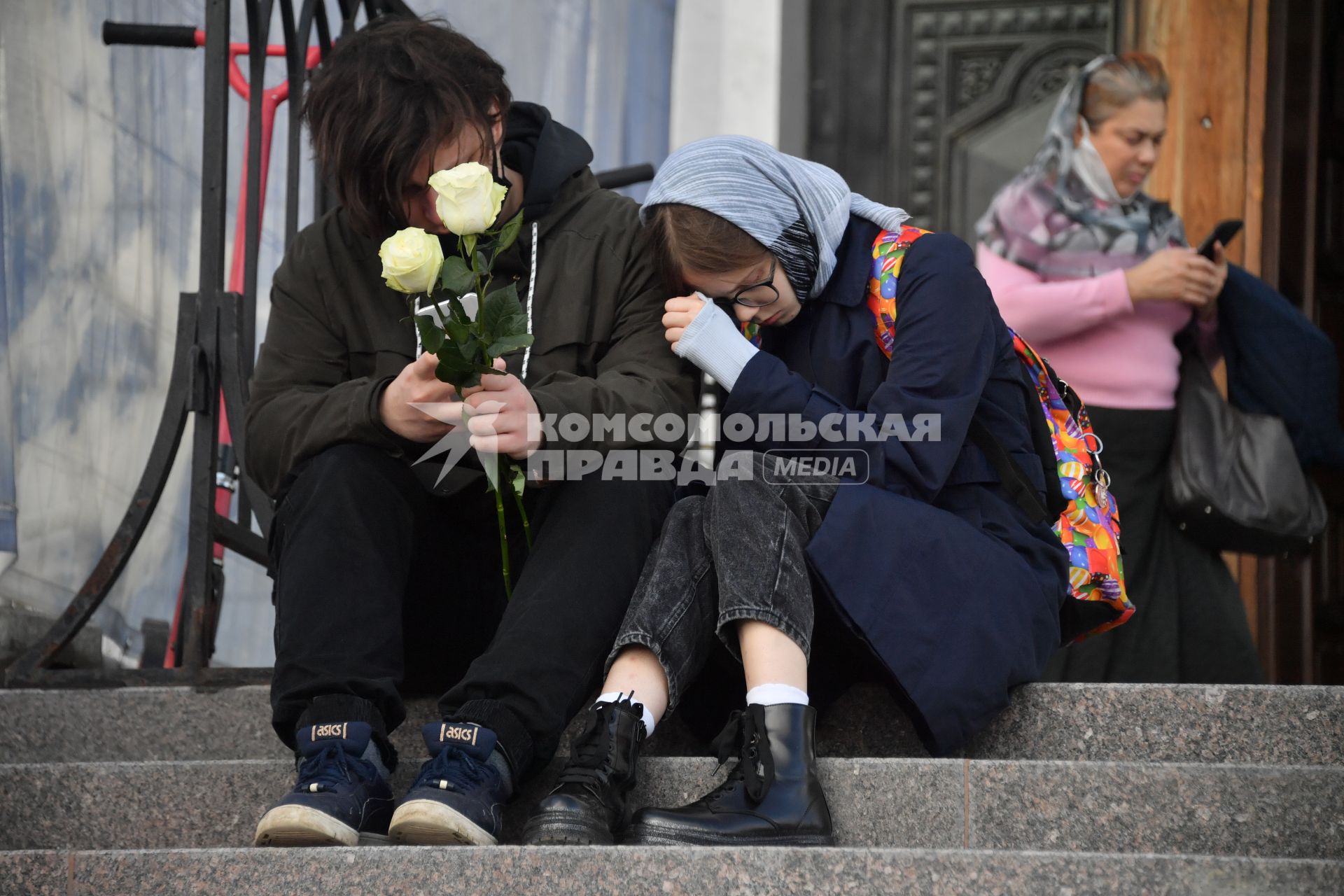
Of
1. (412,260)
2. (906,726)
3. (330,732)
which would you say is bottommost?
(906,726)

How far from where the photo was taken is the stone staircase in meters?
1.58

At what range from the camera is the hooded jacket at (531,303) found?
2.24 meters

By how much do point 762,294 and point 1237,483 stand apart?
129 cm

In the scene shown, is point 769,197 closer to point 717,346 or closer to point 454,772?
point 717,346

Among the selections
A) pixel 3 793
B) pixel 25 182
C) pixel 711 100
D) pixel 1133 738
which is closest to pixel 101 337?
pixel 25 182

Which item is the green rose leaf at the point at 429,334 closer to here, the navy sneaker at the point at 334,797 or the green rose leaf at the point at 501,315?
the green rose leaf at the point at 501,315

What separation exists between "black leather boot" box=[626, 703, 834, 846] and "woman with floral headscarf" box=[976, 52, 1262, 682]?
1.50 m

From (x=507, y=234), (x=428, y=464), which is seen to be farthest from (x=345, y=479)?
(x=507, y=234)

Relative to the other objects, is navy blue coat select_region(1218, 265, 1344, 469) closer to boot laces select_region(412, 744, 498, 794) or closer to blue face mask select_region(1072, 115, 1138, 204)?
blue face mask select_region(1072, 115, 1138, 204)

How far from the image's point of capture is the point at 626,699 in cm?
190

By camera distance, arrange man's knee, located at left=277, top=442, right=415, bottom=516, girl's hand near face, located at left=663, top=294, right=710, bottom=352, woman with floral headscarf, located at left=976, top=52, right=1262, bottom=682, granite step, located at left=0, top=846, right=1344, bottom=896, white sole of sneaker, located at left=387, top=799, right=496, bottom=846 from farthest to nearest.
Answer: woman with floral headscarf, located at left=976, top=52, right=1262, bottom=682 < girl's hand near face, located at left=663, top=294, right=710, bottom=352 < man's knee, located at left=277, top=442, right=415, bottom=516 < white sole of sneaker, located at left=387, top=799, right=496, bottom=846 < granite step, located at left=0, top=846, right=1344, bottom=896

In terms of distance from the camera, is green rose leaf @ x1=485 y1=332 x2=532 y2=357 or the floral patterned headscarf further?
the floral patterned headscarf

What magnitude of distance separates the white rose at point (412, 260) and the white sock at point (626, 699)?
1.81ft

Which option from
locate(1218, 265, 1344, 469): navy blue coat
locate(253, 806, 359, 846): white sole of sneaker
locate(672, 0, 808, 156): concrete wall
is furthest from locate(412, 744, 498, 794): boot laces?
locate(672, 0, 808, 156): concrete wall
